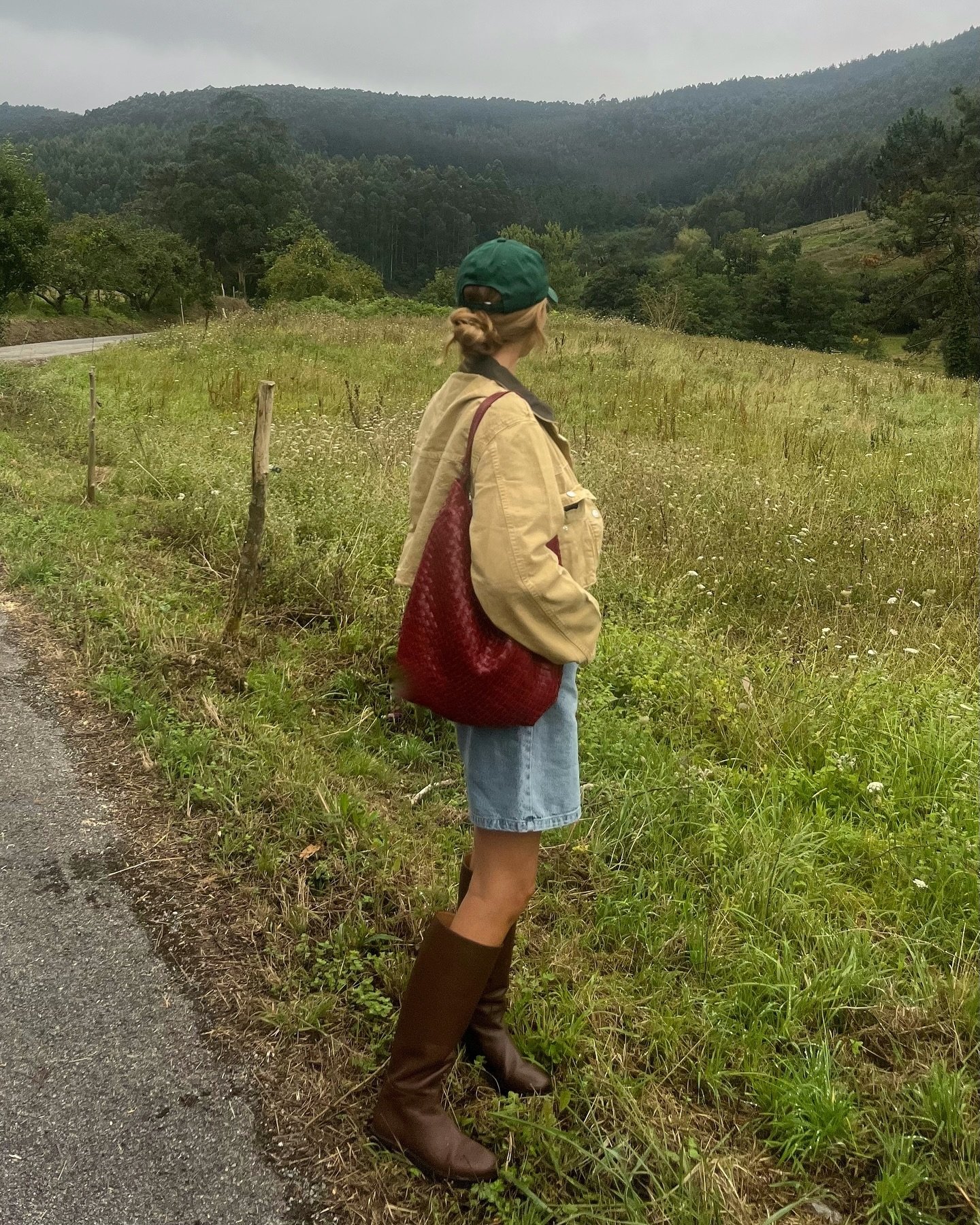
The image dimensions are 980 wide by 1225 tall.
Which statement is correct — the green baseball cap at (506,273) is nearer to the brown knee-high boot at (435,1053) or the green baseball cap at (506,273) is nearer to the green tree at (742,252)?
the brown knee-high boot at (435,1053)

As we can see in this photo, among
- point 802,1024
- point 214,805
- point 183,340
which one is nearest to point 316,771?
point 214,805

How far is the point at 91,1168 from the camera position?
181 cm

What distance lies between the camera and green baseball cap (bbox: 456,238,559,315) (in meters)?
1.69

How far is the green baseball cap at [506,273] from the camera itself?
1.69m

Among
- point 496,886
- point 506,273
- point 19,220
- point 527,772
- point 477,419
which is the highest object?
point 19,220

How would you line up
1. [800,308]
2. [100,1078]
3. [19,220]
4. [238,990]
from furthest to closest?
[800,308], [19,220], [238,990], [100,1078]

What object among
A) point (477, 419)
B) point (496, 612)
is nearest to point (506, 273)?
point (477, 419)

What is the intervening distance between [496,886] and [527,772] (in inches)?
11.1

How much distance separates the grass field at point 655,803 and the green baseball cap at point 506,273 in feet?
5.83

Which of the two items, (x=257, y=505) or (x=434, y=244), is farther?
(x=434, y=244)

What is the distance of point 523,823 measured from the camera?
178 centimetres

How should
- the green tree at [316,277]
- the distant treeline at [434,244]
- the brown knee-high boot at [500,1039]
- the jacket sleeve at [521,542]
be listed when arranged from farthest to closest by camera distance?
the green tree at [316,277] → the distant treeline at [434,244] → the brown knee-high boot at [500,1039] → the jacket sleeve at [521,542]

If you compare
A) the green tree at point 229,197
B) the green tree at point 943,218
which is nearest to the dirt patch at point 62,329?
the green tree at point 229,197

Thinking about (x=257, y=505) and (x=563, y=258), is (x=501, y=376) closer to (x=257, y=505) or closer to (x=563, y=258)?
(x=257, y=505)
